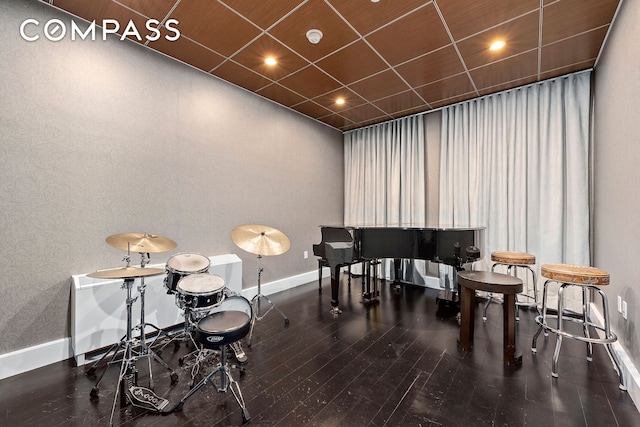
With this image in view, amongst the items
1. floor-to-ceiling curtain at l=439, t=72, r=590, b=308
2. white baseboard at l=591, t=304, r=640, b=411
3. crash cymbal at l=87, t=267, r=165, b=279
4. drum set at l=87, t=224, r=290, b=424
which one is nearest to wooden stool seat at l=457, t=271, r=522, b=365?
white baseboard at l=591, t=304, r=640, b=411

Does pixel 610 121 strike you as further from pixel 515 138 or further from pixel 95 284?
pixel 95 284

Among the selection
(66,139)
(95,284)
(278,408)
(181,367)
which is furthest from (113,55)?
(278,408)

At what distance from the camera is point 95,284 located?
2139mm

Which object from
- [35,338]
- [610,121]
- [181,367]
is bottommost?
[181,367]

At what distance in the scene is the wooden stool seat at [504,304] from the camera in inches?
80.8

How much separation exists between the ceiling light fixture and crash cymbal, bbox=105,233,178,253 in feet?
7.02

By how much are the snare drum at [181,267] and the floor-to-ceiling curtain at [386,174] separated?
3.10 metres

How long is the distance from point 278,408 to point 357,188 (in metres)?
3.92

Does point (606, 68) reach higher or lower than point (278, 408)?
higher

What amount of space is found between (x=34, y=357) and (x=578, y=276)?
4008 millimetres

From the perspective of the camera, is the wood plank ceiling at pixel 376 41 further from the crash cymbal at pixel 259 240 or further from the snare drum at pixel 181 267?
the snare drum at pixel 181 267

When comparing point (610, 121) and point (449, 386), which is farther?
point (610, 121)

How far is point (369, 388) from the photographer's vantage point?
1.81 m

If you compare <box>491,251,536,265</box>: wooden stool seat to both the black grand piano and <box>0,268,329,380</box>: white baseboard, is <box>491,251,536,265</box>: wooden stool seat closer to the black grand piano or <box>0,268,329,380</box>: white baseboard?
the black grand piano
